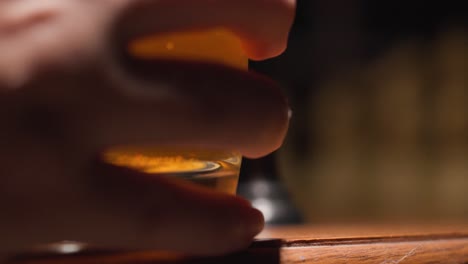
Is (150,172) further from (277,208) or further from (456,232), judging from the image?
(277,208)

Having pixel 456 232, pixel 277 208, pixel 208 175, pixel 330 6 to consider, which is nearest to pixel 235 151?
pixel 208 175

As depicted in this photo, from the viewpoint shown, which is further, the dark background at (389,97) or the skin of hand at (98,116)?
the dark background at (389,97)

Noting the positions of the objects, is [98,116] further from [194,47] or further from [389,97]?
[389,97]

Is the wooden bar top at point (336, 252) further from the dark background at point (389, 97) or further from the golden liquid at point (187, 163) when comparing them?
the dark background at point (389, 97)

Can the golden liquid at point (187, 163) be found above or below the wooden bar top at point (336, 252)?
above

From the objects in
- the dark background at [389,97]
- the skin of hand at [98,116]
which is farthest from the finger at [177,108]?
the dark background at [389,97]

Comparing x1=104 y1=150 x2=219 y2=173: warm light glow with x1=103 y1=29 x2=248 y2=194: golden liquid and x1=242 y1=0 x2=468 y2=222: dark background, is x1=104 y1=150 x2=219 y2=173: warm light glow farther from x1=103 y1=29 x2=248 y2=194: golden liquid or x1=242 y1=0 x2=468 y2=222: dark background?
x1=242 y1=0 x2=468 y2=222: dark background

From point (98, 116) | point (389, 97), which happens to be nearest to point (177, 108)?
point (98, 116)

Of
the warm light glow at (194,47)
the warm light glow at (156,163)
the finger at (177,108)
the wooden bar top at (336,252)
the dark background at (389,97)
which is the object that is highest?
the dark background at (389,97)

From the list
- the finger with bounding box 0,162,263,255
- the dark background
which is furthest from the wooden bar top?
the dark background
